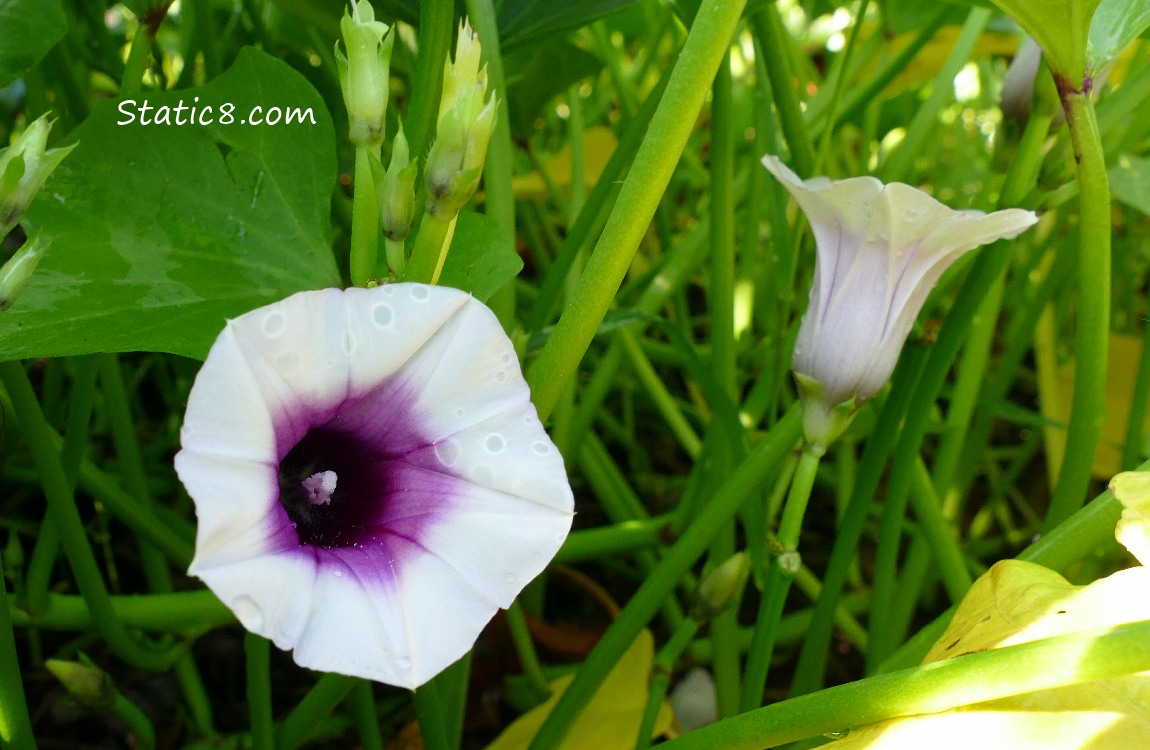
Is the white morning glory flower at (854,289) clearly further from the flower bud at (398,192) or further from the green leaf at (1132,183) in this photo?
the green leaf at (1132,183)

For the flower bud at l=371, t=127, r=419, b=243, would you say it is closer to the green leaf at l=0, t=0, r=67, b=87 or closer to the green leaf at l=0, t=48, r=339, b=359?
the green leaf at l=0, t=48, r=339, b=359

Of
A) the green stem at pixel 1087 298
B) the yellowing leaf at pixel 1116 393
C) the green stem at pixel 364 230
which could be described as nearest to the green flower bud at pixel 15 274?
the green stem at pixel 364 230

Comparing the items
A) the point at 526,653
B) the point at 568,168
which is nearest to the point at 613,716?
the point at 526,653

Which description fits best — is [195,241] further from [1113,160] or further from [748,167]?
[1113,160]

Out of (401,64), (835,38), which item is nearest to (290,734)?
(401,64)

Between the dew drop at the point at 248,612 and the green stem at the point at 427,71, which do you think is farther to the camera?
the green stem at the point at 427,71

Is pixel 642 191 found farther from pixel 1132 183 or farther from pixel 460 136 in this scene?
pixel 1132 183

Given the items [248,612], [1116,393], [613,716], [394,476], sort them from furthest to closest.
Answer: [1116,393], [613,716], [394,476], [248,612]
